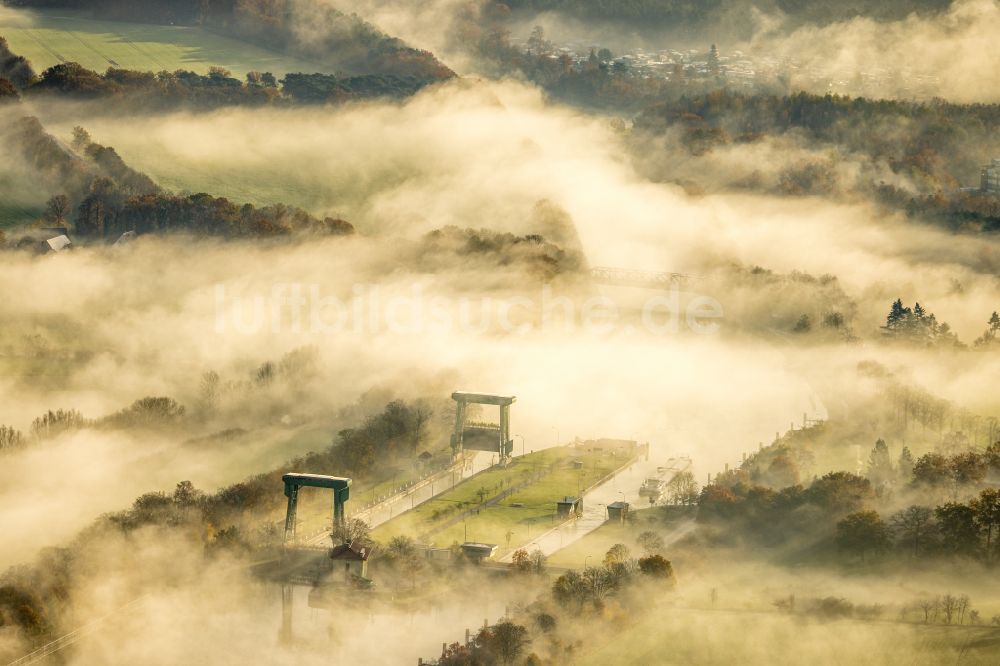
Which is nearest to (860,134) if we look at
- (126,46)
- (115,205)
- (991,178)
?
(991,178)

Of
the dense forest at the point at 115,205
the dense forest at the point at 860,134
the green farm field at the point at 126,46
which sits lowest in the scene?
the dense forest at the point at 115,205

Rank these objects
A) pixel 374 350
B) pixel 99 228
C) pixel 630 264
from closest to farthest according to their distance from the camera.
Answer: pixel 374 350 → pixel 99 228 → pixel 630 264

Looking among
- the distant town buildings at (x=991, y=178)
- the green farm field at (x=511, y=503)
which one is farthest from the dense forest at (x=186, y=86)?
the green farm field at (x=511, y=503)

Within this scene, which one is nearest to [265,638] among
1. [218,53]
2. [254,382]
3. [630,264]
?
[254,382]

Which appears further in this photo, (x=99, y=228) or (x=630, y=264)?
(x=630, y=264)

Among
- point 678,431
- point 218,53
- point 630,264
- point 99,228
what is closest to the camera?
point 678,431

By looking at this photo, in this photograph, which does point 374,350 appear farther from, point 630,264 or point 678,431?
point 630,264

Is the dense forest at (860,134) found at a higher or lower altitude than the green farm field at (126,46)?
lower

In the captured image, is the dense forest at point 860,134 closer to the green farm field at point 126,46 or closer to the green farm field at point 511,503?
the green farm field at point 126,46

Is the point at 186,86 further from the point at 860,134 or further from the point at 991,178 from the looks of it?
the point at 991,178
